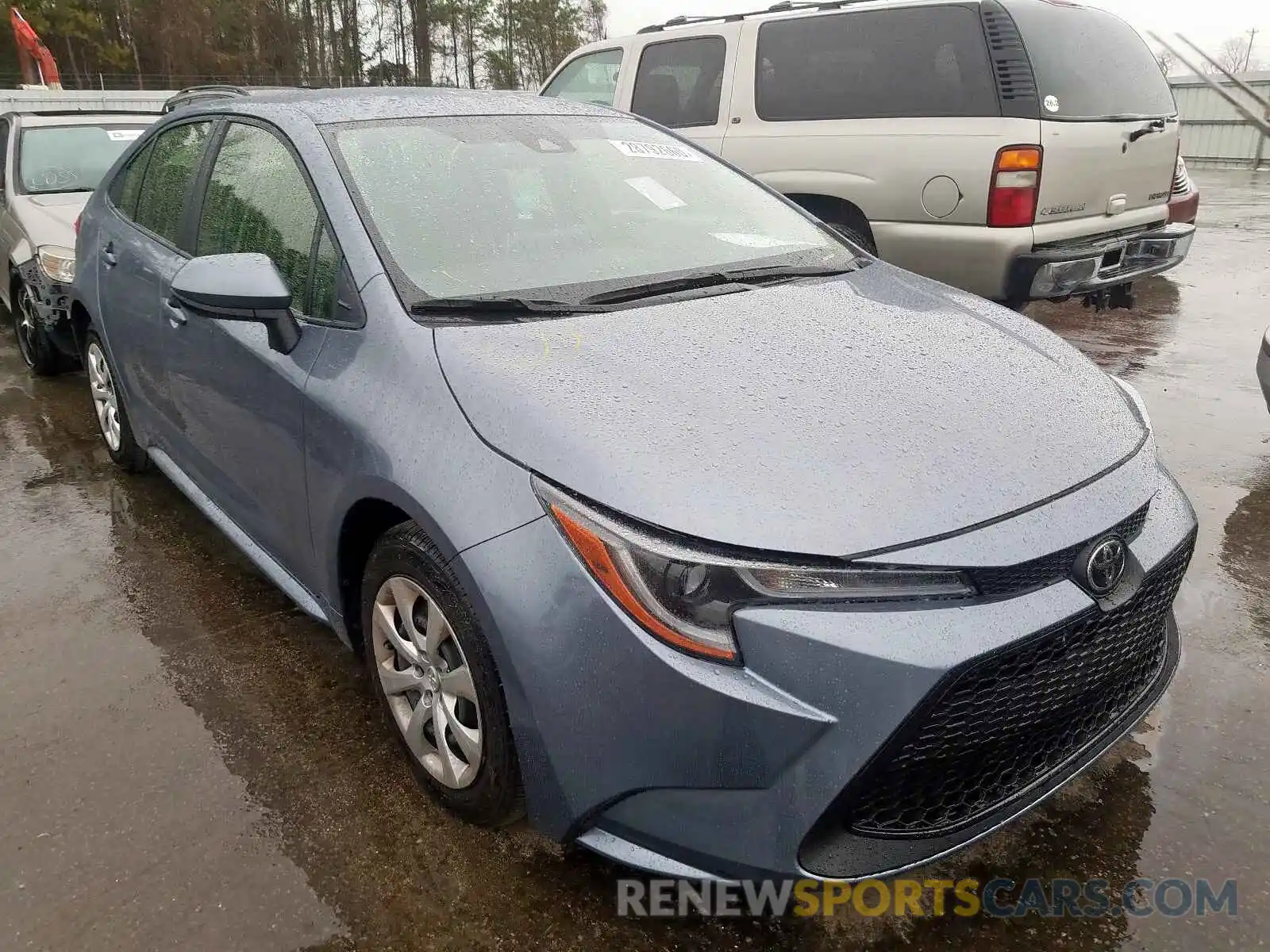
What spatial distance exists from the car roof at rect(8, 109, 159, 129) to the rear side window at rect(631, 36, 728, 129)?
3553 mm

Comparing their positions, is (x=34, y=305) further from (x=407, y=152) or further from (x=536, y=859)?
(x=536, y=859)

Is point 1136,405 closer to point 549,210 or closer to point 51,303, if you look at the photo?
point 549,210

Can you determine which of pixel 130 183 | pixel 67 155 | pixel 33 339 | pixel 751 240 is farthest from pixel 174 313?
pixel 67 155

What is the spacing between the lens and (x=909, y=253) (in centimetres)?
540

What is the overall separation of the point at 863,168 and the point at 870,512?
4.34 metres

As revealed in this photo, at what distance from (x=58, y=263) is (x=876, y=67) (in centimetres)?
470

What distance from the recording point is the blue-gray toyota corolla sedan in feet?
5.39

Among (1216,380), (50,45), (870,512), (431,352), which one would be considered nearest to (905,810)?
(870,512)

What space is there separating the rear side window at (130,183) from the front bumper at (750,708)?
9.10 ft

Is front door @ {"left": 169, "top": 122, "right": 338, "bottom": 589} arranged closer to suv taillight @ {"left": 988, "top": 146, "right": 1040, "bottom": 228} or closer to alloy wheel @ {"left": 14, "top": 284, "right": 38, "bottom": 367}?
alloy wheel @ {"left": 14, "top": 284, "right": 38, "bottom": 367}

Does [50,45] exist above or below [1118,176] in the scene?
above

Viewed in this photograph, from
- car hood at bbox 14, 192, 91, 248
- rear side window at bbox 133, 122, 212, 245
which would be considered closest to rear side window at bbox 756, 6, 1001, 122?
rear side window at bbox 133, 122, 212, 245

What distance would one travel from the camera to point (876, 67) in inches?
219

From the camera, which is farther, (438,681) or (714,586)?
(438,681)
